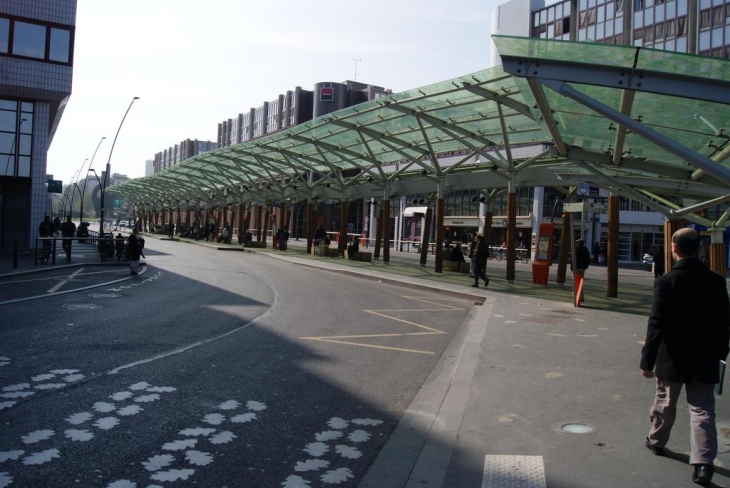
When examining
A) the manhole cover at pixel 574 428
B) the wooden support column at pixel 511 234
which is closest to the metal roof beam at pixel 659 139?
the manhole cover at pixel 574 428

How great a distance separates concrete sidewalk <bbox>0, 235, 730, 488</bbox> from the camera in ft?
13.9

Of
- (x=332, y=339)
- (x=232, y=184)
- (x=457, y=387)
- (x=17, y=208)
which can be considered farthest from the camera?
(x=232, y=184)

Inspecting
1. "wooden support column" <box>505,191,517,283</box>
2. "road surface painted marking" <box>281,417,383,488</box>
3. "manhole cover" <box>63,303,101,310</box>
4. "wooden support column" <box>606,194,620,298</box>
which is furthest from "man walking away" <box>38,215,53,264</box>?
"road surface painted marking" <box>281,417,383,488</box>

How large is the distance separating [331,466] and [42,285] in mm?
14449

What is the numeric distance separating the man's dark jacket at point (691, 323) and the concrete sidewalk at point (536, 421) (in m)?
0.74

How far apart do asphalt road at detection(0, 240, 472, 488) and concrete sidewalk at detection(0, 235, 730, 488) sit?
13.4 inches

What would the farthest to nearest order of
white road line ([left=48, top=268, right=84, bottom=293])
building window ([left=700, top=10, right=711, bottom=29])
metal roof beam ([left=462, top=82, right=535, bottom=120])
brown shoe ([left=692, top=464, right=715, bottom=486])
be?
building window ([left=700, top=10, right=711, bottom=29]) → metal roof beam ([left=462, top=82, right=535, bottom=120]) → white road line ([left=48, top=268, right=84, bottom=293]) → brown shoe ([left=692, top=464, right=715, bottom=486])

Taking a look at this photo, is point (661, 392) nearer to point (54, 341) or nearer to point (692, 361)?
point (692, 361)

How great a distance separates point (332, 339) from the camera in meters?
9.72

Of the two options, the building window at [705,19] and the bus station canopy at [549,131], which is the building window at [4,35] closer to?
the bus station canopy at [549,131]

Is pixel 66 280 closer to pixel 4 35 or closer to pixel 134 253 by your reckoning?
pixel 134 253

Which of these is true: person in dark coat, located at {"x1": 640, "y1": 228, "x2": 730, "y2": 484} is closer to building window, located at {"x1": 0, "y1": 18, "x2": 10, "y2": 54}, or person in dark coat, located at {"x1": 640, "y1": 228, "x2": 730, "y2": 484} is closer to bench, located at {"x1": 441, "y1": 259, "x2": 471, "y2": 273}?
bench, located at {"x1": 441, "y1": 259, "x2": 471, "y2": 273}

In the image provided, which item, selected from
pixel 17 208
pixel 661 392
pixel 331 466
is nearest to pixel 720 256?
pixel 661 392

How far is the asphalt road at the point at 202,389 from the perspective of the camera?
4367mm
